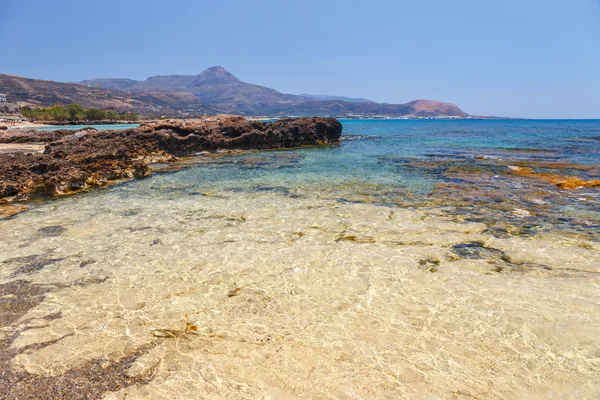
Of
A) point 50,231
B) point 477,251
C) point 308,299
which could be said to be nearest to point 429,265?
point 477,251

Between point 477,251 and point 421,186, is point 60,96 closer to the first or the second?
point 421,186

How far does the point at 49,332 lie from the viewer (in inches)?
159

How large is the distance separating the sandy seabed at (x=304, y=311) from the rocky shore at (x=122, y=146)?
15.8ft

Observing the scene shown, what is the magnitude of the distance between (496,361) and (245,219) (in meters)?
6.25

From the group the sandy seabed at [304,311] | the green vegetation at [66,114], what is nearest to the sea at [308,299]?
the sandy seabed at [304,311]

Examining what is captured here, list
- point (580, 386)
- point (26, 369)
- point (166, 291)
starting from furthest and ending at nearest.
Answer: point (166, 291) < point (26, 369) < point (580, 386)

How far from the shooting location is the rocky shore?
12.0m

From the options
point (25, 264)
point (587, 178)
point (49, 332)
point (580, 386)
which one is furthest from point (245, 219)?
point (587, 178)

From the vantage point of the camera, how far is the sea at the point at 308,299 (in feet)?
11.0

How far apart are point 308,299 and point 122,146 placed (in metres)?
18.0

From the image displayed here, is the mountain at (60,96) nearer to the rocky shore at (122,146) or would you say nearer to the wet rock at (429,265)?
the rocky shore at (122,146)

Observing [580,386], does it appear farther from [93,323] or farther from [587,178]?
[587,178]

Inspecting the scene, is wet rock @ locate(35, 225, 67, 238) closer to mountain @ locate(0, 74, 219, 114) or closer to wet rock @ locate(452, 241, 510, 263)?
wet rock @ locate(452, 241, 510, 263)

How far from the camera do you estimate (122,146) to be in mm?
19016
